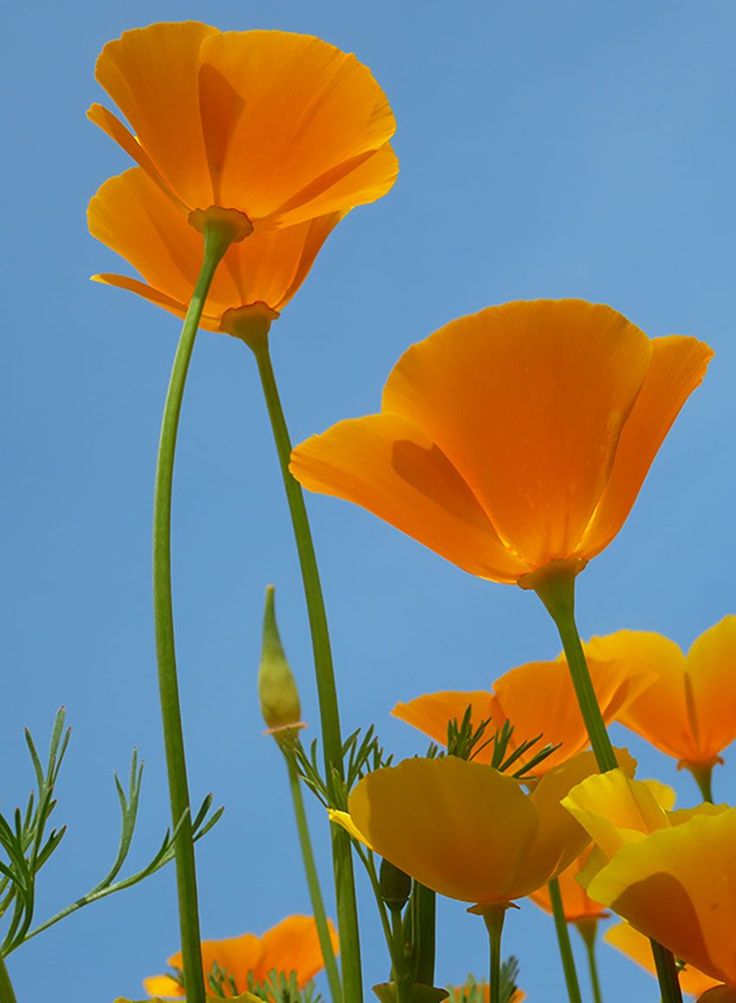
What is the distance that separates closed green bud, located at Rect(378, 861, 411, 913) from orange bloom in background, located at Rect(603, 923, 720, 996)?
0.27 meters

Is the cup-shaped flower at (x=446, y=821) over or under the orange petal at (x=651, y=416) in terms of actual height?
under

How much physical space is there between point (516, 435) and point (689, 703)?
1.40 feet

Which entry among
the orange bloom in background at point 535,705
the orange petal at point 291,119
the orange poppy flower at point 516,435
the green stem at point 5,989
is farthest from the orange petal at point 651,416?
the green stem at point 5,989

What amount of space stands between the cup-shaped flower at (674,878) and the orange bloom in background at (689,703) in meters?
0.44

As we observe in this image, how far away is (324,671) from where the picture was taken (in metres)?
0.67

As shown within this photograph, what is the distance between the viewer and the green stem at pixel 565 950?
0.73 meters

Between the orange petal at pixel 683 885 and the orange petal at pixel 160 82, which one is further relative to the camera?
the orange petal at pixel 160 82

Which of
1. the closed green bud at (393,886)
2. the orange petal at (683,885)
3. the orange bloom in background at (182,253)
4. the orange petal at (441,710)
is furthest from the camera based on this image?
the orange bloom in background at (182,253)

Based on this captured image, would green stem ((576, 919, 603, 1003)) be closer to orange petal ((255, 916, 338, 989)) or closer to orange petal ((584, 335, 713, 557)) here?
orange petal ((255, 916, 338, 989))

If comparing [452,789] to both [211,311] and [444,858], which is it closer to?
[444,858]

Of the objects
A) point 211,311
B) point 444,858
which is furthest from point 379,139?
point 444,858

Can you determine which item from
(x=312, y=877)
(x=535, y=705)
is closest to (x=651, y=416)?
(x=535, y=705)

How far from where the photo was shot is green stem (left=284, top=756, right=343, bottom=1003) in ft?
2.50

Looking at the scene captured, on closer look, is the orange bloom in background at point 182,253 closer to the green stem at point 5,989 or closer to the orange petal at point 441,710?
the orange petal at point 441,710
